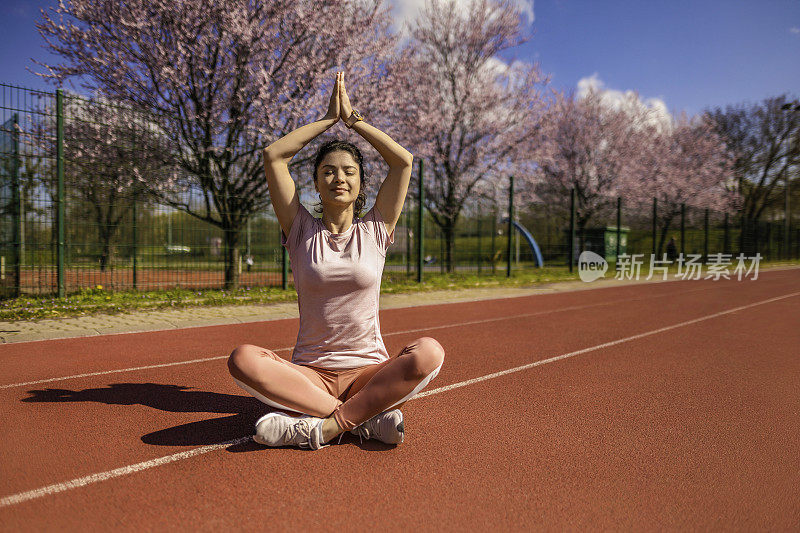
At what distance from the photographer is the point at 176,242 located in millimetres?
10844

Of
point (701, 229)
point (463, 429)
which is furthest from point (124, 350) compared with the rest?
point (701, 229)

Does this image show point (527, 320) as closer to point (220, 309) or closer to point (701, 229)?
point (220, 309)

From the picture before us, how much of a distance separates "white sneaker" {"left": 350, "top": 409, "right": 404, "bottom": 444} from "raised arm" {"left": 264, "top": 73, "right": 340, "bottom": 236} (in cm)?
126

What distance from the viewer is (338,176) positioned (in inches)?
123

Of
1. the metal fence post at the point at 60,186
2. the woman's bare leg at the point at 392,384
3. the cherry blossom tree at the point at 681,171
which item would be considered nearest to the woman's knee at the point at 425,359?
the woman's bare leg at the point at 392,384

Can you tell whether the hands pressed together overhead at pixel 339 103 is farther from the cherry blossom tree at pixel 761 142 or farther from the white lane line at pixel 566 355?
the cherry blossom tree at pixel 761 142

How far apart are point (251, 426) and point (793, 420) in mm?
3924

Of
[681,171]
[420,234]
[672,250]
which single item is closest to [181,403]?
[420,234]

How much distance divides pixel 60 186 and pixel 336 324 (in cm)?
811

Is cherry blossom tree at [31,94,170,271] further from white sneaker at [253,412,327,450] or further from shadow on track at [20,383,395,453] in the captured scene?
white sneaker at [253,412,327,450]

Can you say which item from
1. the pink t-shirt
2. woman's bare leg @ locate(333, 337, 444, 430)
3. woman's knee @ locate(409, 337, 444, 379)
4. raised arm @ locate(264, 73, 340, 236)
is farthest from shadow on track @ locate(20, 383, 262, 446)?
raised arm @ locate(264, 73, 340, 236)

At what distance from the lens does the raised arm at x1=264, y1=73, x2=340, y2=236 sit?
10.3ft

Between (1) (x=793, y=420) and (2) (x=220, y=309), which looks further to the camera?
(2) (x=220, y=309)

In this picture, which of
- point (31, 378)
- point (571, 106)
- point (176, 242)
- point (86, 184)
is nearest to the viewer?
point (31, 378)
